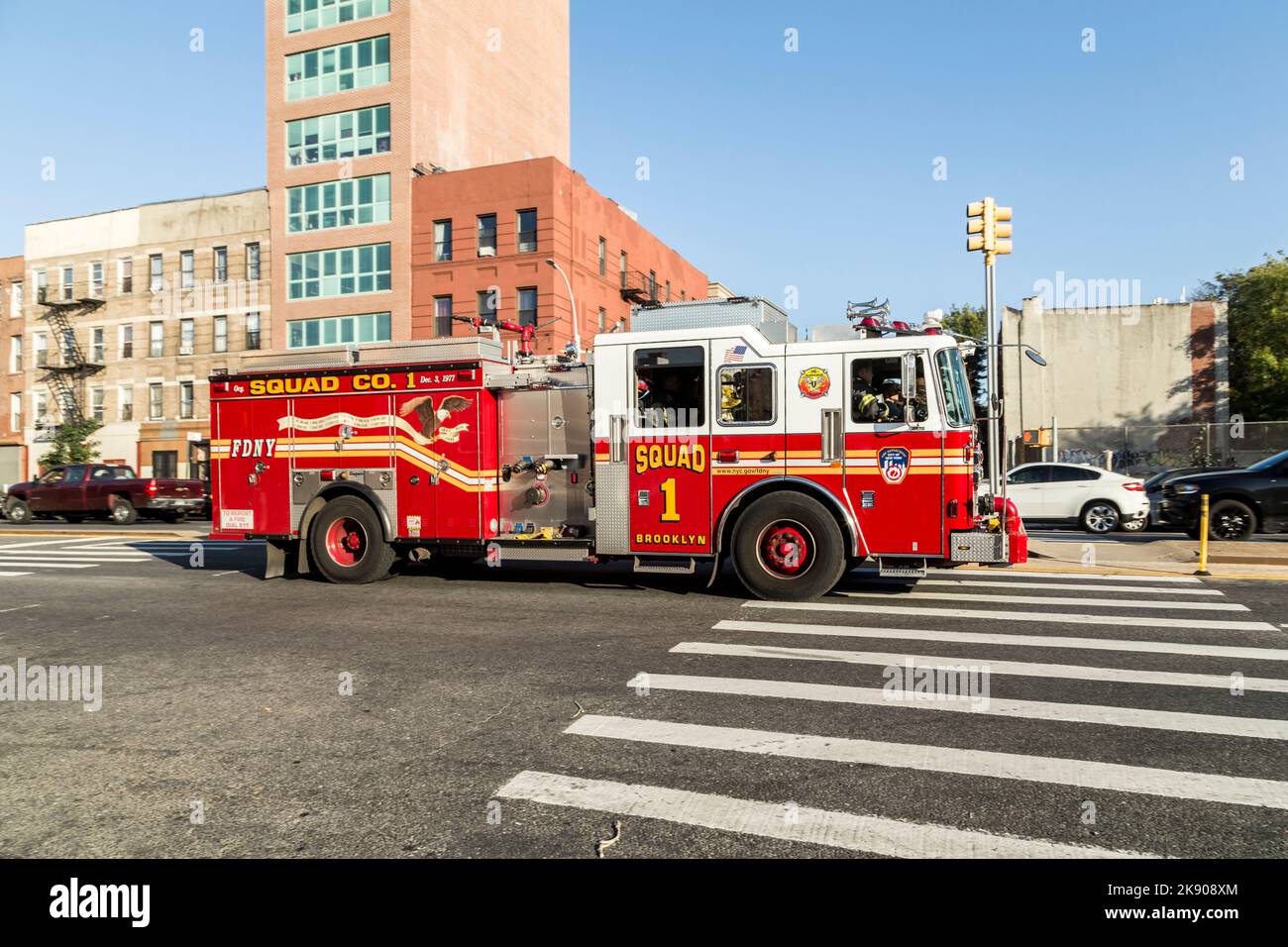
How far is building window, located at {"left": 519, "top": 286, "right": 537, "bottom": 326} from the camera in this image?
3853cm

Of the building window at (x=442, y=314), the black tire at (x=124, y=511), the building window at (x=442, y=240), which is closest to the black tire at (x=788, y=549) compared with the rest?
the black tire at (x=124, y=511)

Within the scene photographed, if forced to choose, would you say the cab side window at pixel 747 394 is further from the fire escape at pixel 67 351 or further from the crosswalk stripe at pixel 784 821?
the fire escape at pixel 67 351

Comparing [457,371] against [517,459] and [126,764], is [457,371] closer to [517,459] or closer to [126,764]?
[517,459]

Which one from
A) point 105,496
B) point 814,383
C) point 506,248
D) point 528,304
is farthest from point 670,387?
point 506,248

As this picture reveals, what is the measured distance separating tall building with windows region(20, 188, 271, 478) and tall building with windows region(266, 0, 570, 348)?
2.10 meters

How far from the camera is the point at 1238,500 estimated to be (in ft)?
50.9

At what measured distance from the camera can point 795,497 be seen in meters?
9.68

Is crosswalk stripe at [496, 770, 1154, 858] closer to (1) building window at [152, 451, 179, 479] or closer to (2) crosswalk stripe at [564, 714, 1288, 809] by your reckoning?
(2) crosswalk stripe at [564, 714, 1288, 809]

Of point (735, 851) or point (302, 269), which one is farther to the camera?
point (302, 269)

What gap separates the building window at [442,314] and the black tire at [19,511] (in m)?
17.2

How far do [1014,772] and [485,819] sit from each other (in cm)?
261

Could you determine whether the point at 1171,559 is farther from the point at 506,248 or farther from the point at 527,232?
the point at 506,248
